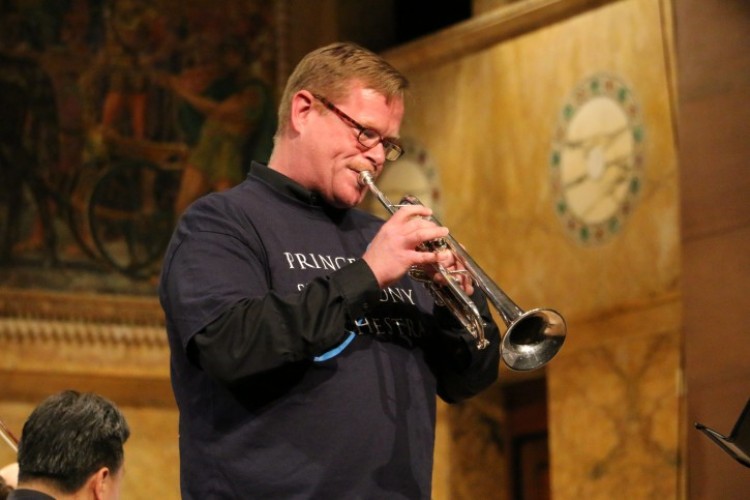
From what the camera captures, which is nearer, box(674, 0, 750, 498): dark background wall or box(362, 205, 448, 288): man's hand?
box(362, 205, 448, 288): man's hand

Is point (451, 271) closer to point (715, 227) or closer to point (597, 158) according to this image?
point (715, 227)

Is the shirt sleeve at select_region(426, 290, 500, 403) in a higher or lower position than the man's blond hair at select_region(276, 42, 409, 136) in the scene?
lower

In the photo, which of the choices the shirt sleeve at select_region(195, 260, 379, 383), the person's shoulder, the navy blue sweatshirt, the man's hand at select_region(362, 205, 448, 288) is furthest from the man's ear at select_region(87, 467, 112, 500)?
the man's hand at select_region(362, 205, 448, 288)

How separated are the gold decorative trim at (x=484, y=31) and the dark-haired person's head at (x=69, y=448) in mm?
5051

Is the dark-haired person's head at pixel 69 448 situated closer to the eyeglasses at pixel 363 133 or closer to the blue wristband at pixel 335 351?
the blue wristband at pixel 335 351

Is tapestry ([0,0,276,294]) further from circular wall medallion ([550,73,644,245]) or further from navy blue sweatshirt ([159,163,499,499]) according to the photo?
navy blue sweatshirt ([159,163,499,499])

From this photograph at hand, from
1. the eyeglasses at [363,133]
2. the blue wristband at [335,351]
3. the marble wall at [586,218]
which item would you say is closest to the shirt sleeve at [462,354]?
the blue wristband at [335,351]

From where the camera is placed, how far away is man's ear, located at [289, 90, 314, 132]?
3.40 metres

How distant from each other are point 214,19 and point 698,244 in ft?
19.1

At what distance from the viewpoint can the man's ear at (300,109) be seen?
340cm

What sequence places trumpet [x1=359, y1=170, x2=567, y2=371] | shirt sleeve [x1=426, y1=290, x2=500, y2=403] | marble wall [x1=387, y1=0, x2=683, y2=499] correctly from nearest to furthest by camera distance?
trumpet [x1=359, y1=170, x2=567, y2=371] → shirt sleeve [x1=426, y1=290, x2=500, y2=403] → marble wall [x1=387, y1=0, x2=683, y2=499]

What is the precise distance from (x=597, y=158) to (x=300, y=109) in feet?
14.6

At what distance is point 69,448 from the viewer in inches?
134

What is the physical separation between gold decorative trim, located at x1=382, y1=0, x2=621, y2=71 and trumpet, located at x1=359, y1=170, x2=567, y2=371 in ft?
15.6
